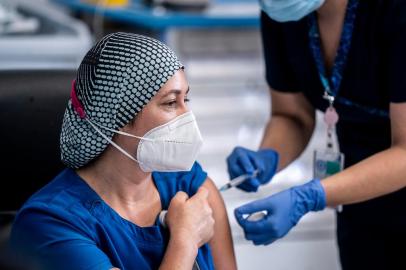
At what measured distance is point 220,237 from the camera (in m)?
1.59

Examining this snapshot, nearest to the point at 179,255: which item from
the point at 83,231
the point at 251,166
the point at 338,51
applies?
the point at 83,231

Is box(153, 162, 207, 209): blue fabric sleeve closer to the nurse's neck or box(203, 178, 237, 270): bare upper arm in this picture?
box(203, 178, 237, 270): bare upper arm

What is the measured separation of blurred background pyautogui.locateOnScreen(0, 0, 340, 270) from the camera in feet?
5.55

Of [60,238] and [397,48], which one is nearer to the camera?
[60,238]

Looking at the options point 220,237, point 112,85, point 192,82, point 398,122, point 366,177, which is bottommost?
point 192,82

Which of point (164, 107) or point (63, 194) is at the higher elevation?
point (164, 107)

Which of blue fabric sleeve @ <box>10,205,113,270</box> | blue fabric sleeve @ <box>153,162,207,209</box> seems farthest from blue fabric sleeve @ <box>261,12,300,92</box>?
blue fabric sleeve @ <box>10,205,113,270</box>

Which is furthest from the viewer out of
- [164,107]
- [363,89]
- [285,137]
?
[285,137]

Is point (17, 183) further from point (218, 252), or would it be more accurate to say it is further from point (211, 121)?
point (211, 121)

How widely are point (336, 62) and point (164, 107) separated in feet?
2.01

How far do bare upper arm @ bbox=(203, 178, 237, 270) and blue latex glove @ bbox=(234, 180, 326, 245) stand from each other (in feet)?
0.18

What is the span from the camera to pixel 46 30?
3.27 metres

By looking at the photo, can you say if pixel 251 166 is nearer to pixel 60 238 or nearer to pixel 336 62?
pixel 336 62

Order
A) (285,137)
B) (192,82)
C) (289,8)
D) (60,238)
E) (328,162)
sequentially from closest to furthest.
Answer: (60,238), (289,8), (328,162), (285,137), (192,82)
